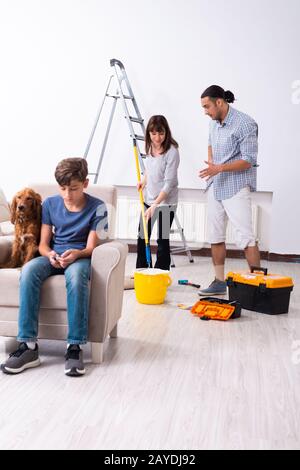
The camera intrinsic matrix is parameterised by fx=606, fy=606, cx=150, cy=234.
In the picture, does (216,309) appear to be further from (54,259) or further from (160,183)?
(54,259)

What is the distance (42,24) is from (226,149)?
2.76m

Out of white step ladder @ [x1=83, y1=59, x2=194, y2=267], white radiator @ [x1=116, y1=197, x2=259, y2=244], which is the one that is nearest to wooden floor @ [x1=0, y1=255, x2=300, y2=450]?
white step ladder @ [x1=83, y1=59, x2=194, y2=267]

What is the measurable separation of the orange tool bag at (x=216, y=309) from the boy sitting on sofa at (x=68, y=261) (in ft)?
3.21

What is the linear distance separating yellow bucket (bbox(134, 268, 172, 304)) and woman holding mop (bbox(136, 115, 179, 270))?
0.49m

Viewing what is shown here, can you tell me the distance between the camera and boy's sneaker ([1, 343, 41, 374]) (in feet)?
8.50

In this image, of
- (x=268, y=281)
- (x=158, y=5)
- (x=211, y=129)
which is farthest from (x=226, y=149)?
(x=158, y=5)

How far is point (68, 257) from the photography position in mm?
2783

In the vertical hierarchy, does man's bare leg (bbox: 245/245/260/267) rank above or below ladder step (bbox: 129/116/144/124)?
below

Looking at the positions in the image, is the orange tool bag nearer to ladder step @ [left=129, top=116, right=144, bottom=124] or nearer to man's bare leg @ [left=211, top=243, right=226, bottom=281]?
man's bare leg @ [left=211, top=243, right=226, bottom=281]

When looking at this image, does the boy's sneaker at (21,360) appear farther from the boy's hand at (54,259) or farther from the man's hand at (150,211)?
the man's hand at (150,211)

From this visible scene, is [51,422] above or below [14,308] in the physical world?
below

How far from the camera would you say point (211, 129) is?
4285 mm

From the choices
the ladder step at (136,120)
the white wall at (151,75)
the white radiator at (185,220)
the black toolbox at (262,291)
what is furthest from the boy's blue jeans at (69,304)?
the white wall at (151,75)
